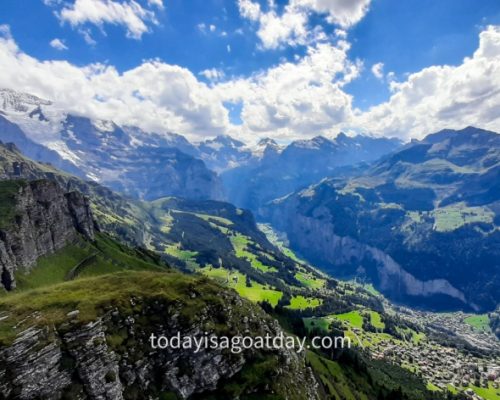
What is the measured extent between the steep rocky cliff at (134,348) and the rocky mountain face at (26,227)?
200 ft

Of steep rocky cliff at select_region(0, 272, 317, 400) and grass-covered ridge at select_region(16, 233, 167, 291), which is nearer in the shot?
steep rocky cliff at select_region(0, 272, 317, 400)

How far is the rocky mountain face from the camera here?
14960 cm

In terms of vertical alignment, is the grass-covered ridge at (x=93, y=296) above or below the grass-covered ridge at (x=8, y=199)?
below

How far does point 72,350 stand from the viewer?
257ft

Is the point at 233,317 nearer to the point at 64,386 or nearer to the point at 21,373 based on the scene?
the point at 64,386

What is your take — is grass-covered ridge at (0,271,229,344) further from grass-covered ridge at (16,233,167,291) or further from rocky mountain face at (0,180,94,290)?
grass-covered ridge at (16,233,167,291)

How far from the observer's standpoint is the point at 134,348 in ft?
290

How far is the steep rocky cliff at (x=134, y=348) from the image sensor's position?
7350 centimetres

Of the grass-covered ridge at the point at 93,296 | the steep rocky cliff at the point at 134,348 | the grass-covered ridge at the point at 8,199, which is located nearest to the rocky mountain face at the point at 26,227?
the grass-covered ridge at the point at 8,199

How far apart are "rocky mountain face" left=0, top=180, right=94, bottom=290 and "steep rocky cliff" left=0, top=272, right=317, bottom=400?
200 ft

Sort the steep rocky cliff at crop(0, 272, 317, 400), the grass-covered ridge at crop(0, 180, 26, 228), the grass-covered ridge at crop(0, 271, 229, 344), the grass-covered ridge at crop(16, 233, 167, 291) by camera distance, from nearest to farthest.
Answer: the steep rocky cliff at crop(0, 272, 317, 400), the grass-covered ridge at crop(0, 271, 229, 344), the grass-covered ridge at crop(16, 233, 167, 291), the grass-covered ridge at crop(0, 180, 26, 228)

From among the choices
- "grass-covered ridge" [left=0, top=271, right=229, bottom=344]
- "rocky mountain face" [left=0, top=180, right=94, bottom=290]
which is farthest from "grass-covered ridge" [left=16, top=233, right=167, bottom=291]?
"grass-covered ridge" [left=0, top=271, right=229, bottom=344]

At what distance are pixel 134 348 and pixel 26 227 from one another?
350 ft

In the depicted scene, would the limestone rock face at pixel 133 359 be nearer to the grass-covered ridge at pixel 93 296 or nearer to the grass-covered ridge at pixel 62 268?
the grass-covered ridge at pixel 93 296
